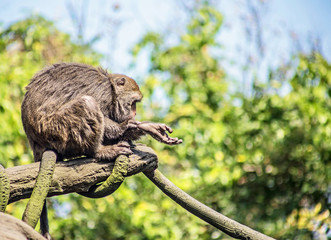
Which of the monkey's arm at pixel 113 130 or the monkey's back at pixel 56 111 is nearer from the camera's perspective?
the monkey's back at pixel 56 111

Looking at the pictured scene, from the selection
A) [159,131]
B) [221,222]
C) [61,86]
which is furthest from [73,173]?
[221,222]

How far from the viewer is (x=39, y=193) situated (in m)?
3.11

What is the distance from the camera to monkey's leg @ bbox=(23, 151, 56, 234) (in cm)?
305

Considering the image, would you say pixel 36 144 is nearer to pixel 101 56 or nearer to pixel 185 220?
pixel 185 220

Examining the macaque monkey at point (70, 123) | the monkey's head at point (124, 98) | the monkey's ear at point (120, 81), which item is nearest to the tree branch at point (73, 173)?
the macaque monkey at point (70, 123)

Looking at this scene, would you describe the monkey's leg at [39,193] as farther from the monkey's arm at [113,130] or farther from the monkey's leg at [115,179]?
the monkey's arm at [113,130]

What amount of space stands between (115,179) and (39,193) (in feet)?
1.85

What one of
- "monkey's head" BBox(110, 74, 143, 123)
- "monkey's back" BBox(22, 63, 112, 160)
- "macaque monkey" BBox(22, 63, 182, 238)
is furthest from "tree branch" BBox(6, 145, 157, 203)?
"monkey's head" BBox(110, 74, 143, 123)

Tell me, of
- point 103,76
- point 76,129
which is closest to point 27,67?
point 103,76

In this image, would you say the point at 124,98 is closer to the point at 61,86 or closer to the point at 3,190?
the point at 61,86

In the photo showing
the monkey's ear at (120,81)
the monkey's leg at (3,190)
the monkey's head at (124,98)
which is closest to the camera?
the monkey's leg at (3,190)

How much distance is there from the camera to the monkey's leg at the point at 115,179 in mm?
3396

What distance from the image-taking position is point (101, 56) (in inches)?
320

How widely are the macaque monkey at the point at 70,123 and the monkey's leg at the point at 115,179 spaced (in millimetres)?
112
